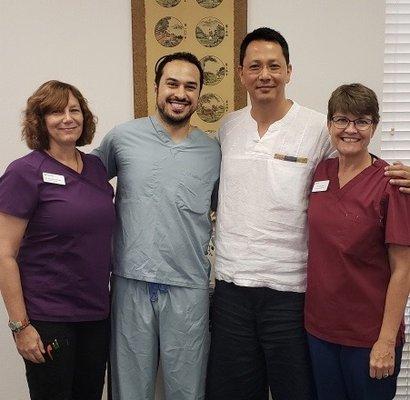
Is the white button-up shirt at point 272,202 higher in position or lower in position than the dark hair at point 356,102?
lower

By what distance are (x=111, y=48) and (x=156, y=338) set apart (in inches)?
49.2

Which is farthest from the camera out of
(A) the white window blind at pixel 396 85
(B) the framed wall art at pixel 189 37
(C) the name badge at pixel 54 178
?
(A) the white window blind at pixel 396 85

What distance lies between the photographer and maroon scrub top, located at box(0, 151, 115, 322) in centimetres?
132

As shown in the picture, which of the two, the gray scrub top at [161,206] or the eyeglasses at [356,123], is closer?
the eyeglasses at [356,123]

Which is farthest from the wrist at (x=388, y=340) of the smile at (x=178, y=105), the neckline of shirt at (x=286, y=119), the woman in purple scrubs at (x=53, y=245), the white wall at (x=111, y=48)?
the white wall at (x=111, y=48)

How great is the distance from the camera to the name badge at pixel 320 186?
1.40m

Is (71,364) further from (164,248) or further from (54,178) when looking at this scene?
(54,178)

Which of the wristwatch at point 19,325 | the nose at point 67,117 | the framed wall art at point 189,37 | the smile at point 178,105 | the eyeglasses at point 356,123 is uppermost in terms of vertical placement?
the framed wall art at point 189,37

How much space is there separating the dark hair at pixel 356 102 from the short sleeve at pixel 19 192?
0.95m

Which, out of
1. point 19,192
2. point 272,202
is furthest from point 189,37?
point 19,192

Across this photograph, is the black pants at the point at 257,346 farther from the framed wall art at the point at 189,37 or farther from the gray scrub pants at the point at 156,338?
the framed wall art at the point at 189,37

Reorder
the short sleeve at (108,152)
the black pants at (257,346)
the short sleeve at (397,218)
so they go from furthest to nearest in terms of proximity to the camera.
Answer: the short sleeve at (108,152) → the black pants at (257,346) → the short sleeve at (397,218)

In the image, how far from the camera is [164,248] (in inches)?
60.3

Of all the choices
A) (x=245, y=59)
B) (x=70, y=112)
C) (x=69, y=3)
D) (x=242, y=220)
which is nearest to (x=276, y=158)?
(x=242, y=220)
